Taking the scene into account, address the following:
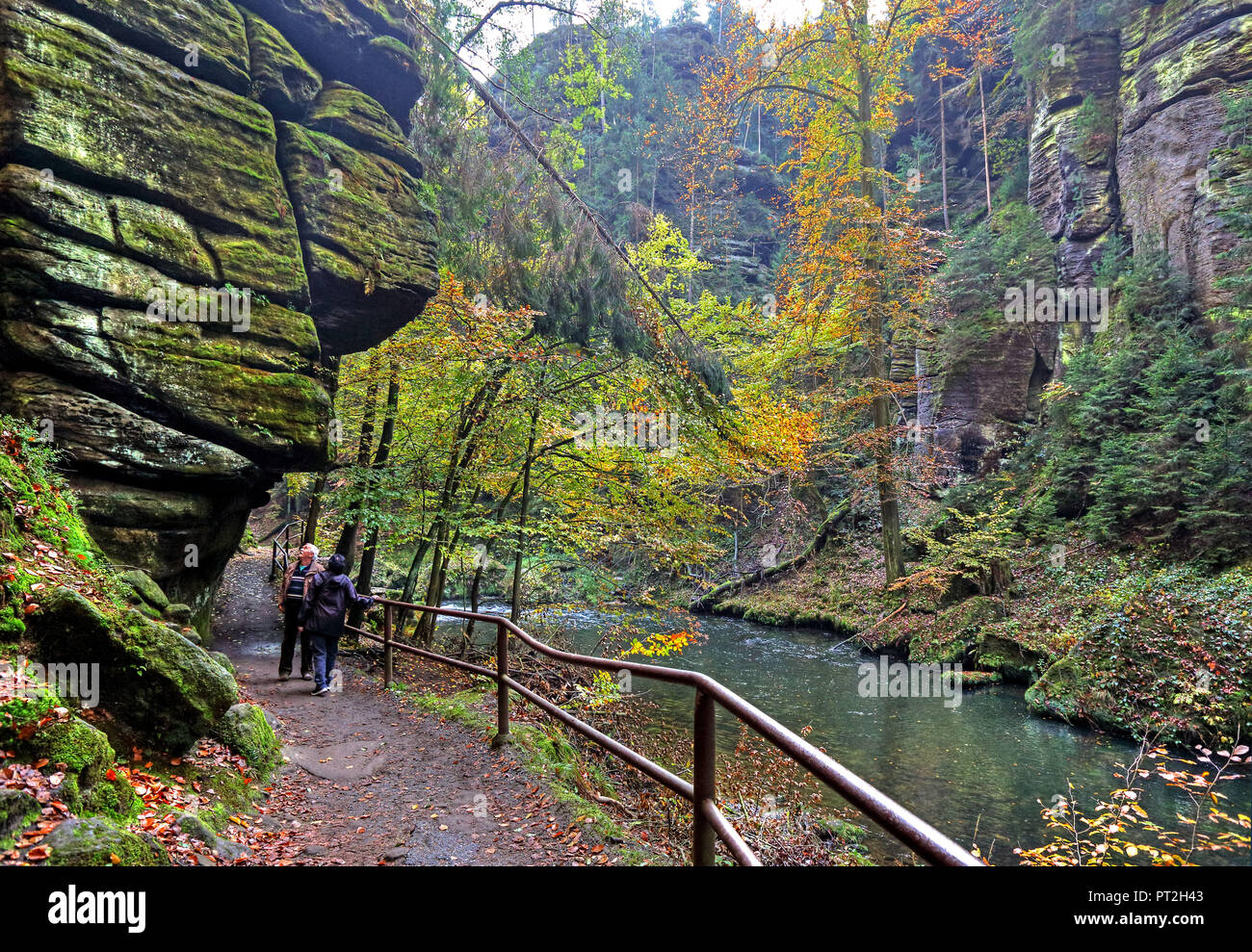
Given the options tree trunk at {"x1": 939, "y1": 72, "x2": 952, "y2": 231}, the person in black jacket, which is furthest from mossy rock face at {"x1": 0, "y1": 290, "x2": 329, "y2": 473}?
tree trunk at {"x1": 939, "y1": 72, "x2": 952, "y2": 231}

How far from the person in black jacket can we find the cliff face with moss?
4.34ft

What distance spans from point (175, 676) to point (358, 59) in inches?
340

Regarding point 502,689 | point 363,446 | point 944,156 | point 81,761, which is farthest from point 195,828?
point 944,156

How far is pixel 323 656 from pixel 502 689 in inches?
Answer: 146

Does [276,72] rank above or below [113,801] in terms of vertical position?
above

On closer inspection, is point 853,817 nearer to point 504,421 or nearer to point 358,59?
A: point 504,421

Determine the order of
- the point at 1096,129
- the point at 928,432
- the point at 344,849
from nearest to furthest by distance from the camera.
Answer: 1. the point at 344,849
2. the point at 1096,129
3. the point at 928,432

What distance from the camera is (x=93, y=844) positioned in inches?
86.7

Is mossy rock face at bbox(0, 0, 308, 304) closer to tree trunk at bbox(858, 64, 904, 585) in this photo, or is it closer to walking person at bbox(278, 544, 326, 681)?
walking person at bbox(278, 544, 326, 681)

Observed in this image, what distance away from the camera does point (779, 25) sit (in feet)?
49.3

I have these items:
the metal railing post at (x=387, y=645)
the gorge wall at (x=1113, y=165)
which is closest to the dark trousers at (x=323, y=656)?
the metal railing post at (x=387, y=645)

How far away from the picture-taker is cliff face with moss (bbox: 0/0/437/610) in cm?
544

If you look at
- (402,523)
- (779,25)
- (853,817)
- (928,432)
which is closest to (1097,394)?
(928,432)

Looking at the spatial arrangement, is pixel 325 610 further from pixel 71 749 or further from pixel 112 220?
pixel 71 749
